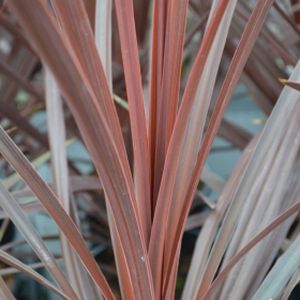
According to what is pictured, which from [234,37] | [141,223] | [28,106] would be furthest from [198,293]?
[28,106]

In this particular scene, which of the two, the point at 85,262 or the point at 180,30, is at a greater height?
the point at 180,30

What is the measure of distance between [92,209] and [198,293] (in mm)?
387

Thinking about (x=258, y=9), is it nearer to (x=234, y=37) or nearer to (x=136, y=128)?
(x=136, y=128)

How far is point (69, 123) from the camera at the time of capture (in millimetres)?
768

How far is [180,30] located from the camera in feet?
1.09

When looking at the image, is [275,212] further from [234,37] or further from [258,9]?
[234,37]

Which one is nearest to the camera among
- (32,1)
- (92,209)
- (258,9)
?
(32,1)

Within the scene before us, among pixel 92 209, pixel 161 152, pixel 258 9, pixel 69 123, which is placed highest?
pixel 258 9

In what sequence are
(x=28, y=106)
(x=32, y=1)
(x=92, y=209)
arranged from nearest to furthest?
(x=32, y=1) < (x=92, y=209) < (x=28, y=106)

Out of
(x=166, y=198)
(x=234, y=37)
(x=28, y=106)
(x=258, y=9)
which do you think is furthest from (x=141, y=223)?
(x=28, y=106)

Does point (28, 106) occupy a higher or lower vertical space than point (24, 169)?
lower

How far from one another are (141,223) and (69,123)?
43 centimetres

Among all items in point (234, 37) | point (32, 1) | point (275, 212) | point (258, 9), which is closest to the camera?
point (32, 1)

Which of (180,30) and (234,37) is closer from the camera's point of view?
(180,30)
